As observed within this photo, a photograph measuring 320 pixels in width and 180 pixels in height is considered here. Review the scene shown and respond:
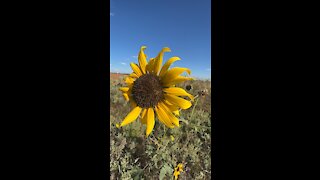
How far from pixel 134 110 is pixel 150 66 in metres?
0.11

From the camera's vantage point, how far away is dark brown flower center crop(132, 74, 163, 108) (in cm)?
54

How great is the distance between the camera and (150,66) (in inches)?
21.1

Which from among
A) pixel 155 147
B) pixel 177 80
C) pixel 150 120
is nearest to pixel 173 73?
pixel 177 80

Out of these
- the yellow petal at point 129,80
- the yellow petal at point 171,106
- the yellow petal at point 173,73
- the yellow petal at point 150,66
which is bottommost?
the yellow petal at point 171,106

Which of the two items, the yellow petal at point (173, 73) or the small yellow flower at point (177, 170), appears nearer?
the yellow petal at point (173, 73)

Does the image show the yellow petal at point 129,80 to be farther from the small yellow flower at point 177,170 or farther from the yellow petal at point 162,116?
the small yellow flower at point 177,170

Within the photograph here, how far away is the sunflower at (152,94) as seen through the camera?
54 centimetres

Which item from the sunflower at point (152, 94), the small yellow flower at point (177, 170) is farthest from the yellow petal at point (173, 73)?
the small yellow flower at point (177, 170)

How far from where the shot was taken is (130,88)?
0.55 m
